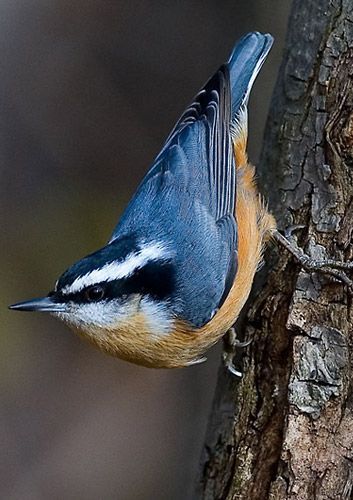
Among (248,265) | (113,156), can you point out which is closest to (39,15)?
(113,156)

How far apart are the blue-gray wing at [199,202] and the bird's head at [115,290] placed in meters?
0.07

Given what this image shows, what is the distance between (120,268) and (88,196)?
3188 millimetres

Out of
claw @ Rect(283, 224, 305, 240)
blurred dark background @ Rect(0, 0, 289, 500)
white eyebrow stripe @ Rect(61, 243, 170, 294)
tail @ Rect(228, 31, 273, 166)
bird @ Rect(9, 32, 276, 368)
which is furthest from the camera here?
blurred dark background @ Rect(0, 0, 289, 500)

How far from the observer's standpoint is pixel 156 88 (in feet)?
22.1

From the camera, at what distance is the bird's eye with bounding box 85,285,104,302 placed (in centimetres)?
325

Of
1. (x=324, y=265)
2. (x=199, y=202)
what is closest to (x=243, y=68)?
(x=199, y=202)

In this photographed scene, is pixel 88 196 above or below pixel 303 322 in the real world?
above

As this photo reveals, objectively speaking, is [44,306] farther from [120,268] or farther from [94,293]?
[120,268]

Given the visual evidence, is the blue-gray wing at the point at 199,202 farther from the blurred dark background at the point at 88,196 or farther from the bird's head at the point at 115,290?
the blurred dark background at the point at 88,196

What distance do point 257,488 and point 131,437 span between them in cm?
311

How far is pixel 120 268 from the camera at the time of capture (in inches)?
131

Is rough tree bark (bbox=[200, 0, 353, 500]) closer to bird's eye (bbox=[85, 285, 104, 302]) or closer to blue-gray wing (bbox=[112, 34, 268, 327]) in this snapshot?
blue-gray wing (bbox=[112, 34, 268, 327])

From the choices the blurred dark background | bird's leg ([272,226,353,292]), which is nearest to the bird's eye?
bird's leg ([272,226,353,292])

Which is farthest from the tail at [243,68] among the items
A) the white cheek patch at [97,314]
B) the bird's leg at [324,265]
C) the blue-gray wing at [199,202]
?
the white cheek patch at [97,314]
